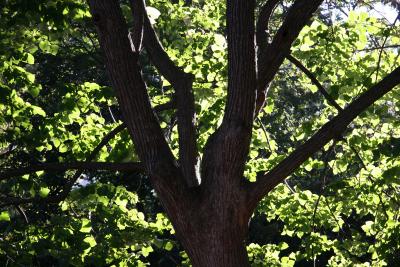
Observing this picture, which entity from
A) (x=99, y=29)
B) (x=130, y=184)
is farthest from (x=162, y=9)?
(x=130, y=184)

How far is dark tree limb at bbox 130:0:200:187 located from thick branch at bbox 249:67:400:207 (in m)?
0.61

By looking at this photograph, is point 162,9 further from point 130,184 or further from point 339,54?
point 130,184

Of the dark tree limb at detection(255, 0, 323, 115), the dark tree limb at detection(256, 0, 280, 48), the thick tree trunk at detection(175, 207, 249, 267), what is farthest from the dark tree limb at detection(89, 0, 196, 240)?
the dark tree limb at detection(256, 0, 280, 48)

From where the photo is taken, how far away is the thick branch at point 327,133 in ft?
13.6

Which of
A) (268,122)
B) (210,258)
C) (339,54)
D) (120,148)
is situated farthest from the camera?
(268,122)

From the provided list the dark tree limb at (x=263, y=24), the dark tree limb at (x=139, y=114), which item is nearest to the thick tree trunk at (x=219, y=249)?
the dark tree limb at (x=139, y=114)

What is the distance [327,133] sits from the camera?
13.6 ft

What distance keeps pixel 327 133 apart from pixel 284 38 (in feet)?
2.76

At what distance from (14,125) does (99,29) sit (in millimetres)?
2393

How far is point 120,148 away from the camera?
20.1 ft

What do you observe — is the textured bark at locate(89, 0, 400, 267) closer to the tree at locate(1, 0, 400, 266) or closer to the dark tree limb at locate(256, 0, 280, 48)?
the tree at locate(1, 0, 400, 266)

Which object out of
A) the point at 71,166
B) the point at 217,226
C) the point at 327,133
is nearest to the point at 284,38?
the point at 327,133

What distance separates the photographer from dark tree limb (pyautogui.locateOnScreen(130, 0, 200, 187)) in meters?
4.75

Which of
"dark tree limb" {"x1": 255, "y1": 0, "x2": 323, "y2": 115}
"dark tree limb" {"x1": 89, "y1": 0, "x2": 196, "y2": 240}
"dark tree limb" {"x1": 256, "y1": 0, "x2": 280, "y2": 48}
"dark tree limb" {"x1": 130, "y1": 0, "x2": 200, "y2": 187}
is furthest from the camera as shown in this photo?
"dark tree limb" {"x1": 256, "y1": 0, "x2": 280, "y2": 48}
